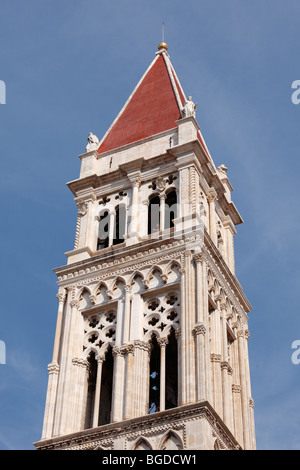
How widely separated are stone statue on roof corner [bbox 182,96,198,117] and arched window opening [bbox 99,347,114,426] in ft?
40.0

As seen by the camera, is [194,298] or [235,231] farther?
[235,231]

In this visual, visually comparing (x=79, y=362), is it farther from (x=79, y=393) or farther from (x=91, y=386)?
(x=79, y=393)

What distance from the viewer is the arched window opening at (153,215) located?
136 feet

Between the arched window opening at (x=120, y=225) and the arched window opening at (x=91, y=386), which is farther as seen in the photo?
the arched window opening at (x=120, y=225)

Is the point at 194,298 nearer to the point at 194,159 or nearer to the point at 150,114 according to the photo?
the point at 194,159

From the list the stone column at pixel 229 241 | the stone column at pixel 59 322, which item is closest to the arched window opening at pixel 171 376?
the stone column at pixel 59 322

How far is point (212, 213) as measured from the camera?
4272 cm

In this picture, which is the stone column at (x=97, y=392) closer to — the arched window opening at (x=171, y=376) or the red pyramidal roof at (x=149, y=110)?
the arched window opening at (x=171, y=376)

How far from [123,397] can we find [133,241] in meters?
7.78

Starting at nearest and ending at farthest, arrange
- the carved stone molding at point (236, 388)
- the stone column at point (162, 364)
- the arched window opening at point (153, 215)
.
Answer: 1. the stone column at point (162, 364)
2. the carved stone molding at point (236, 388)
3. the arched window opening at point (153, 215)

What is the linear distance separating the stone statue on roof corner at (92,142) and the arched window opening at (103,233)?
423cm

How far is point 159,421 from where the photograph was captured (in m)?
33.1

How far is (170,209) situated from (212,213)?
2.01 m
